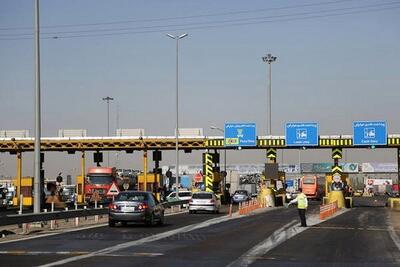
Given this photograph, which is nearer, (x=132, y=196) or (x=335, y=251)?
(x=335, y=251)

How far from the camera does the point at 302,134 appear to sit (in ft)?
199

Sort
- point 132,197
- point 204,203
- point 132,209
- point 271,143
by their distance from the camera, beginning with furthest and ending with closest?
point 271,143, point 204,203, point 132,197, point 132,209

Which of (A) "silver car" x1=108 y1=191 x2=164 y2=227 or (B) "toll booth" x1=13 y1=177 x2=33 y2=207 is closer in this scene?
(A) "silver car" x1=108 y1=191 x2=164 y2=227

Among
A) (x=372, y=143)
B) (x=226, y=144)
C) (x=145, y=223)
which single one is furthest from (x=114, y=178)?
(x=145, y=223)

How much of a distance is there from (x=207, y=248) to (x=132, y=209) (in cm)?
1026

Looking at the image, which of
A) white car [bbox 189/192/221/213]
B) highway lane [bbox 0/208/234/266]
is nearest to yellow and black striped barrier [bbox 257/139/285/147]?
white car [bbox 189/192/221/213]

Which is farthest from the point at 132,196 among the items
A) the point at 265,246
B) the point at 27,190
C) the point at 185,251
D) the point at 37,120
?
the point at 27,190

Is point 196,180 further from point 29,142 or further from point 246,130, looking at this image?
point 29,142

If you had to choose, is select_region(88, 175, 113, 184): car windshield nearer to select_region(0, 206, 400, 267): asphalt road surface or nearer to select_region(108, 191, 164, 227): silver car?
select_region(108, 191, 164, 227): silver car

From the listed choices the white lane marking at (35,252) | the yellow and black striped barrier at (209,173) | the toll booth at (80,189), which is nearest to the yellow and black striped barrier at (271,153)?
the yellow and black striped barrier at (209,173)

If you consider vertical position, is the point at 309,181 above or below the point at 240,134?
below

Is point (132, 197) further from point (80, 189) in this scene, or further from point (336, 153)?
point (336, 153)

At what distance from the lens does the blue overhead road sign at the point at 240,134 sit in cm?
6150

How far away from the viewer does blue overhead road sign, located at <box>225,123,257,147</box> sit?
61.5 metres
